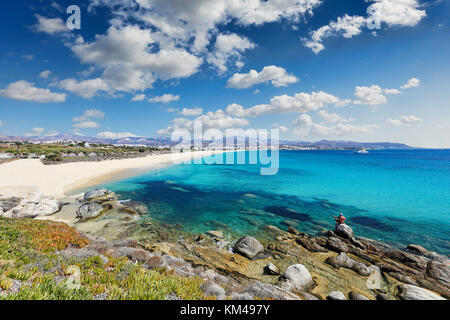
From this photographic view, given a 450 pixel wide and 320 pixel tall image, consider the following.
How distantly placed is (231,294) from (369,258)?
1162 cm

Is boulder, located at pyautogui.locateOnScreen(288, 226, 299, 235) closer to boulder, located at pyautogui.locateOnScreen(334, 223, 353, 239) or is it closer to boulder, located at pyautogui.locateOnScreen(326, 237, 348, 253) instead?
boulder, located at pyautogui.locateOnScreen(326, 237, 348, 253)

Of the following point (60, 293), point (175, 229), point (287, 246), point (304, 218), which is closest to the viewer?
point (60, 293)

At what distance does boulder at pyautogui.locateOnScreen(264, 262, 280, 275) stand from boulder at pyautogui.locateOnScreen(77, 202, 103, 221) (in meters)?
19.0

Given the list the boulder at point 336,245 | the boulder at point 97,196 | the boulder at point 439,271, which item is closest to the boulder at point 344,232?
the boulder at point 336,245

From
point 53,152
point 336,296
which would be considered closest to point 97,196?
point 336,296

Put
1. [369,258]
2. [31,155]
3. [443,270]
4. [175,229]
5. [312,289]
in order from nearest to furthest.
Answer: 1. [312,289]
2. [443,270]
3. [369,258]
4. [175,229]
5. [31,155]

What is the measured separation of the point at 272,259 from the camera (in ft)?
42.5

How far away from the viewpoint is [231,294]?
291 inches

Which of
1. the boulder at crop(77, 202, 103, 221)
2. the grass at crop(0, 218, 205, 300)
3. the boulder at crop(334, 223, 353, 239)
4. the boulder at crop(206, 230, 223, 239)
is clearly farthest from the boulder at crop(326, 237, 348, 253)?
the boulder at crop(77, 202, 103, 221)

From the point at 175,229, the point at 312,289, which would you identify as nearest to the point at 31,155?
the point at 175,229

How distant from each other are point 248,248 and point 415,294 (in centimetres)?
933
